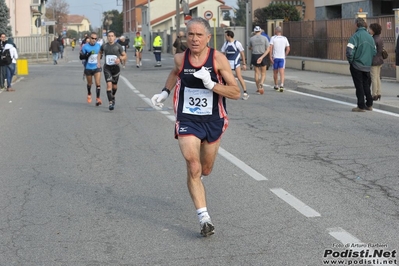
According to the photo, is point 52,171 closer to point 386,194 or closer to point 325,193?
point 325,193

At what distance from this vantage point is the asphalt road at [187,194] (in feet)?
19.9

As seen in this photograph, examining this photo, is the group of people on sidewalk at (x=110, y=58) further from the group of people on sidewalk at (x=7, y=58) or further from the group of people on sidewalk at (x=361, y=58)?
the group of people on sidewalk at (x=7, y=58)

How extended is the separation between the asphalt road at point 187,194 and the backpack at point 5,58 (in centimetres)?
925

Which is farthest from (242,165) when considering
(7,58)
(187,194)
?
(7,58)

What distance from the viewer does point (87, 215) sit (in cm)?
736

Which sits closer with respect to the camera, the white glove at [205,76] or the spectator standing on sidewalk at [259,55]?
the white glove at [205,76]

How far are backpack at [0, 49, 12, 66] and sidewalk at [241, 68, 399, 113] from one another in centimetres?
807

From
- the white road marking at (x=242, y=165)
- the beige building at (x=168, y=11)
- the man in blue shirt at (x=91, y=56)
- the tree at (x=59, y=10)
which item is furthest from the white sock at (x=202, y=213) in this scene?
the tree at (x=59, y=10)

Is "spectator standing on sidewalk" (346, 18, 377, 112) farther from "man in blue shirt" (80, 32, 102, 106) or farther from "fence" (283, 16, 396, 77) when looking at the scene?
"fence" (283, 16, 396, 77)

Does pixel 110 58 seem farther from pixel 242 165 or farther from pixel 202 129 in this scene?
pixel 202 129

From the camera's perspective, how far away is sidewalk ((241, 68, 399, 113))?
17016 millimetres

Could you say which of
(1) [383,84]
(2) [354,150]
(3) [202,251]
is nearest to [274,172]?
(2) [354,150]

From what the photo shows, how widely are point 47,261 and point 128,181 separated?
3.20m

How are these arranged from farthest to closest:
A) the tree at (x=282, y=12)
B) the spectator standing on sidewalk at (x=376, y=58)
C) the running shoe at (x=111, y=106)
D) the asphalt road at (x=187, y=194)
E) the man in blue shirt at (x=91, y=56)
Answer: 1. the tree at (x=282, y=12)
2. the man in blue shirt at (x=91, y=56)
3. the running shoe at (x=111, y=106)
4. the spectator standing on sidewalk at (x=376, y=58)
5. the asphalt road at (x=187, y=194)
